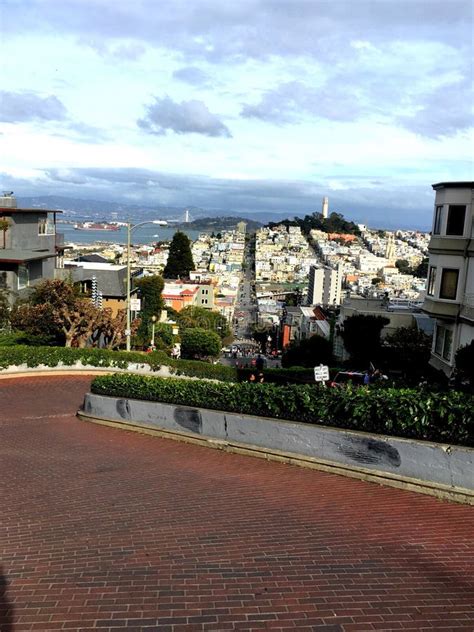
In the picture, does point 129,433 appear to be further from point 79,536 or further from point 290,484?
point 79,536

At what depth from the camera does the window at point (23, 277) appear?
29.4 meters

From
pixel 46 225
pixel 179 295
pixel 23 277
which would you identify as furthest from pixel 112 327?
pixel 179 295

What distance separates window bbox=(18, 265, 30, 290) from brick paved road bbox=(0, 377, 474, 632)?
20.0 metres

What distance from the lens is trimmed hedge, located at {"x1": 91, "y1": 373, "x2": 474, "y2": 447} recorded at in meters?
8.78

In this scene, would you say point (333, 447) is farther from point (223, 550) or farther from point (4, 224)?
point (4, 224)

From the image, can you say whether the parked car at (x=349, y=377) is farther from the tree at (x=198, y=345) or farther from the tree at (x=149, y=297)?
the tree at (x=198, y=345)

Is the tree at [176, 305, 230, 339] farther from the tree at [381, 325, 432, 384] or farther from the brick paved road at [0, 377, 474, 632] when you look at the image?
the brick paved road at [0, 377, 474, 632]

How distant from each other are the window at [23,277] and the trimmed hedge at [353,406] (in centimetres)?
1891

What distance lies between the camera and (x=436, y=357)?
23.2m

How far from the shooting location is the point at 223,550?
6676mm

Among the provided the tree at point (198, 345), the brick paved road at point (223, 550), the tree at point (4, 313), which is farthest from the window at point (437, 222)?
the tree at point (198, 345)

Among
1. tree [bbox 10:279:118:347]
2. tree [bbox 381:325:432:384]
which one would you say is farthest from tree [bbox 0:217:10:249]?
tree [bbox 381:325:432:384]

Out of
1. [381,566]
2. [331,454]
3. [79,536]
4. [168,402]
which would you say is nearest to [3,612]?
[79,536]

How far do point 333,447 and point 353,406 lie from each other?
32.5 inches
